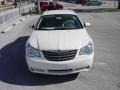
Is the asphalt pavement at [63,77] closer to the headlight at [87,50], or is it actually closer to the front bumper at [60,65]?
the front bumper at [60,65]

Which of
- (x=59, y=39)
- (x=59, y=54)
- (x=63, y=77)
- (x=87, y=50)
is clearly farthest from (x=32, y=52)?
(x=87, y=50)

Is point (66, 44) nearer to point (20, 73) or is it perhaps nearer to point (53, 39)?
point (53, 39)

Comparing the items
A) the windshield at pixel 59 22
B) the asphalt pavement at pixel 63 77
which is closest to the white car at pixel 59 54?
the asphalt pavement at pixel 63 77

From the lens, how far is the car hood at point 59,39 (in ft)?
20.8

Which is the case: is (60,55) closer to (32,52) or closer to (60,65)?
(60,65)

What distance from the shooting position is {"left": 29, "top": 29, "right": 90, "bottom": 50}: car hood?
20.8 ft

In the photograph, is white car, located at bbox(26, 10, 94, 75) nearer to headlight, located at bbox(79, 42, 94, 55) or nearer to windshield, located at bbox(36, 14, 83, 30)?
headlight, located at bbox(79, 42, 94, 55)

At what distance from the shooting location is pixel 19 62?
8.24m

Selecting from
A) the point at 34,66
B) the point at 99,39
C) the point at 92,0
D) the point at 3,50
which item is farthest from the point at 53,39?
the point at 92,0

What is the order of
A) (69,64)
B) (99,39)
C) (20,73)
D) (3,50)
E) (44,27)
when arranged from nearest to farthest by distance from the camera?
(69,64), (20,73), (44,27), (3,50), (99,39)

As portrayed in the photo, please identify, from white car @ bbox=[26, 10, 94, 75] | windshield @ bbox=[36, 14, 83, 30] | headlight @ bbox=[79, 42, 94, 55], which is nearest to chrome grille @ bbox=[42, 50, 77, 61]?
white car @ bbox=[26, 10, 94, 75]

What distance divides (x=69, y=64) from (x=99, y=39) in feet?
21.3

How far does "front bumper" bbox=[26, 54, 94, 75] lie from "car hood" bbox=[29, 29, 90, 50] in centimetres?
32

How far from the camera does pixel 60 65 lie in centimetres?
612
